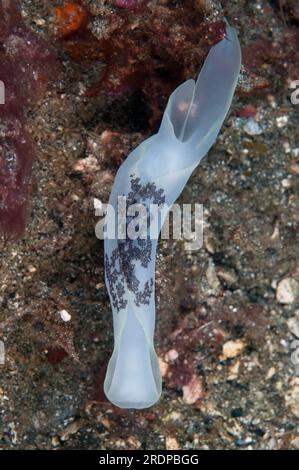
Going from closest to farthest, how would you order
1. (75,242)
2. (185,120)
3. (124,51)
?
(185,120), (124,51), (75,242)

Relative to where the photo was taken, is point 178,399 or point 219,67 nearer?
point 219,67

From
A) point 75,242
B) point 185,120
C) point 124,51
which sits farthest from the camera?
point 75,242

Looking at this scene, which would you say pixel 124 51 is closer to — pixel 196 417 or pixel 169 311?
pixel 169 311

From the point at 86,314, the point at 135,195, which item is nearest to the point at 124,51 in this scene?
the point at 135,195

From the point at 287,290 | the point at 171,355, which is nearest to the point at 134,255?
the point at 171,355

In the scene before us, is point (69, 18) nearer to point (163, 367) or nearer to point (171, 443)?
point (163, 367)

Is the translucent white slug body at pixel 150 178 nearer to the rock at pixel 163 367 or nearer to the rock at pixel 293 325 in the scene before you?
the rock at pixel 163 367

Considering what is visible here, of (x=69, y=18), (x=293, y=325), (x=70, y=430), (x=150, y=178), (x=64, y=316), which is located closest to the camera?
(x=150, y=178)

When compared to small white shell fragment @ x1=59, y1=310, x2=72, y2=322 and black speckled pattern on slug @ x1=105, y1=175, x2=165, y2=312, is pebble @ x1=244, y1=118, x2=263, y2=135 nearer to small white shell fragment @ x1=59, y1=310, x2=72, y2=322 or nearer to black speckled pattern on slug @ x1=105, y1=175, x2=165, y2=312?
black speckled pattern on slug @ x1=105, y1=175, x2=165, y2=312
